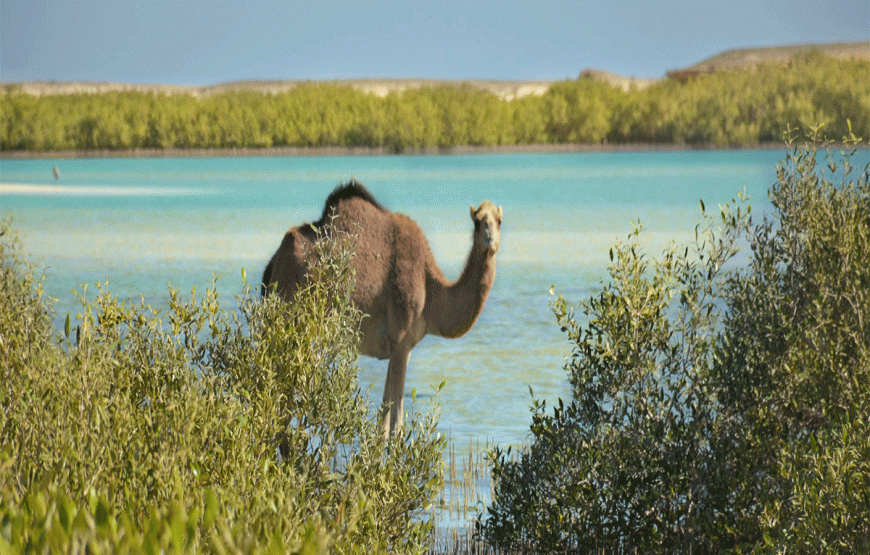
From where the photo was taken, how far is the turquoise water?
16.5m

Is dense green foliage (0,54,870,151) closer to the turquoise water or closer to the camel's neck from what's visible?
the turquoise water

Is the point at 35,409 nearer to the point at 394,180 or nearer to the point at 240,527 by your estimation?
the point at 240,527

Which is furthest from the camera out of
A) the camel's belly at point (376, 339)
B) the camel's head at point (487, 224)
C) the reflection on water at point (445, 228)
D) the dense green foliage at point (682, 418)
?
the reflection on water at point (445, 228)

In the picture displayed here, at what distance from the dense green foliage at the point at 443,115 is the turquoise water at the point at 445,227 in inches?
762

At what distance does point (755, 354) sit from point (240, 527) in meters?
4.23

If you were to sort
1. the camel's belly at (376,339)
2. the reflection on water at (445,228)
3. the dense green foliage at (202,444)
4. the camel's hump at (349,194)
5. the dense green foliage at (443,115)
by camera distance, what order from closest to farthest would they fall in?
1. the dense green foliage at (202,444)
2. the camel's belly at (376,339)
3. the camel's hump at (349,194)
4. the reflection on water at (445,228)
5. the dense green foliage at (443,115)

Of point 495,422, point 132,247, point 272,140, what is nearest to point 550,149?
point 272,140

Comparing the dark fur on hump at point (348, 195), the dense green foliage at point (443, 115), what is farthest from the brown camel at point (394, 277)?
the dense green foliage at point (443, 115)

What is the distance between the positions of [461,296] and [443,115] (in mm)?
133041

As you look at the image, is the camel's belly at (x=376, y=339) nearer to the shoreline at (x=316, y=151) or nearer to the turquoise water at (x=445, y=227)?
the turquoise water at (x=445, y=227)

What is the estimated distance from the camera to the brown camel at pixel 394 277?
30.5 ft

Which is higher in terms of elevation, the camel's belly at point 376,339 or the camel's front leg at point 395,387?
the camel's belly at point 376,339

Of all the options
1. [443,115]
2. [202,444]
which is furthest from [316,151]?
[202,444]

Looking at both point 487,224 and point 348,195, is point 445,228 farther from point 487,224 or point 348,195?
point 487,224
